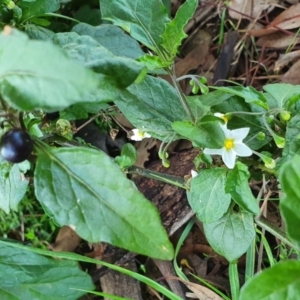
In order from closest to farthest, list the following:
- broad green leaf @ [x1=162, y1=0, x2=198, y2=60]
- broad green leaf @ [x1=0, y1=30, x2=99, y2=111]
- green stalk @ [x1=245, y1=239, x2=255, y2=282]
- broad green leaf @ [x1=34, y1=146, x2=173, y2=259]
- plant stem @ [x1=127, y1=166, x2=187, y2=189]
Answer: broad green leaf @ [x1=0, y1=30, x2=99, y2=111] → broad green leaf @ [x1=34, y1=146, x2=173, y2=259] → broad green leaf @ [x1=162, y1=0, x2=198, y2=60] → plant stem @ [x1=127, y1=166, x2=187, y2=189] → green stalk @ [x1=245, y1=239, x2=255, y2=282]

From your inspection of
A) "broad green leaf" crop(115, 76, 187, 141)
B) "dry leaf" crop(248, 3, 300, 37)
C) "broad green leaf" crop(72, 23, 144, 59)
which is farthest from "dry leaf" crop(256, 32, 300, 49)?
"broad green leaf" crop(115, 76, 187, 141)

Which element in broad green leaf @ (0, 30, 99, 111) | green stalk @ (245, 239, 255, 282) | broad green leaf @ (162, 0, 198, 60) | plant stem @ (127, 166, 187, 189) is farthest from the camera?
green stalk @ (245, 239, 255, 282)

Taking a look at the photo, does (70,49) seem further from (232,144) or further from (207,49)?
(207,49)

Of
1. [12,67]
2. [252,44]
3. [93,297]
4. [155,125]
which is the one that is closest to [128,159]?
[155,125]

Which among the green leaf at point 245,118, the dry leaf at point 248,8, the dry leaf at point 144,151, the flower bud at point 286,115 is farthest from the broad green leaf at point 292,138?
the dry leaf at point 248,8

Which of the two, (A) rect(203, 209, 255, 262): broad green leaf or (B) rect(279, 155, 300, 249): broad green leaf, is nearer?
(B) rect(279, 155, 300, 249): broad green leaf

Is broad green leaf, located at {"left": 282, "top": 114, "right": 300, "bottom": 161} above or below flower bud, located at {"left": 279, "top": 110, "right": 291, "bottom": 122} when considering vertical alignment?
below

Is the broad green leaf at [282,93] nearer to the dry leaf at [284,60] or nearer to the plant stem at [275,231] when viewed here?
the plant stem at [275,231]

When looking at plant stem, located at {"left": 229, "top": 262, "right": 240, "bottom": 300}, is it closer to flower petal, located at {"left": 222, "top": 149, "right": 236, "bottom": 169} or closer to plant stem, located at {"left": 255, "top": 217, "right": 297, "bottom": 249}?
plant stem, located at {"left": 255, "top": 217, "right": 297, "bottom": 249}
